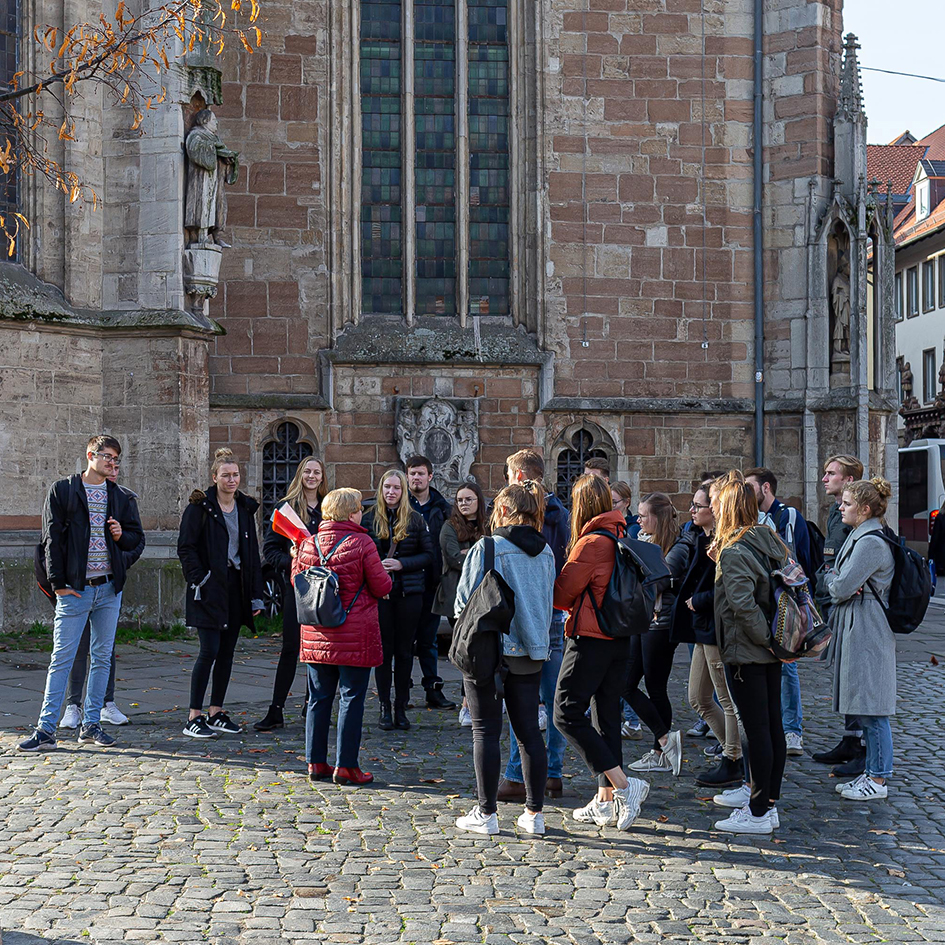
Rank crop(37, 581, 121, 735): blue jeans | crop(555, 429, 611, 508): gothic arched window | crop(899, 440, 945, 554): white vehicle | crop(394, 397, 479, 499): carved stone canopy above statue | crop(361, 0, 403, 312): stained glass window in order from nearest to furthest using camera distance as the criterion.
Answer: crop(37, 581, 121, 735): blue jeans
crop(394, 397, 479, 499): carved stone canopy above statue
crop(555, 429, 611, 508): gothic arched window
crop(361, 0, 403, 312): stained glass window
crop(899, 440, 945, 554): white vehicle

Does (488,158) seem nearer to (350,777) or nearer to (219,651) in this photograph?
(219,651)

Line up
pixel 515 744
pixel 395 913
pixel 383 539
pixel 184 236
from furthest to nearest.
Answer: pixel 184 236 < pixel 383 539 < pixel 515 744 < pixel 395 913

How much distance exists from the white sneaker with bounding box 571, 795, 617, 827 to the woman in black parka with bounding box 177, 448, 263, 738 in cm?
280

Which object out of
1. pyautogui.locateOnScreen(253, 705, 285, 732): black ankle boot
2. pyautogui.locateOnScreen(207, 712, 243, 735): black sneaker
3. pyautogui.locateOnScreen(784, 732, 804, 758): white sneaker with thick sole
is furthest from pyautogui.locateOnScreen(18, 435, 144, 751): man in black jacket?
pyautogui.locateOnScreen(784, 732, 804, 758): white sneaker with thick sole

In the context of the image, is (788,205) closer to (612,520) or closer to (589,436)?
(589,436)

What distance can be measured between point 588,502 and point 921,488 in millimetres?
24622

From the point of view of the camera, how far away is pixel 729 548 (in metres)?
6.22

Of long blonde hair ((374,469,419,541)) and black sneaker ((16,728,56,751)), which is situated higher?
long blonde hair ((374,469,419,541))

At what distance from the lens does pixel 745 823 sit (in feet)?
20.2

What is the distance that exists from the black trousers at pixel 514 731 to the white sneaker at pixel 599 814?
310 mm

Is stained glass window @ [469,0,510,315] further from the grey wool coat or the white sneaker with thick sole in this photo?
the grey wool coat

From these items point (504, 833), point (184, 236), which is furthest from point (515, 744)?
point (184, 236)

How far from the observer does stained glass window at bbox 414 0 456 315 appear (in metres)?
16.7

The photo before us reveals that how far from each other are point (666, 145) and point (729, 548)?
1128cm
